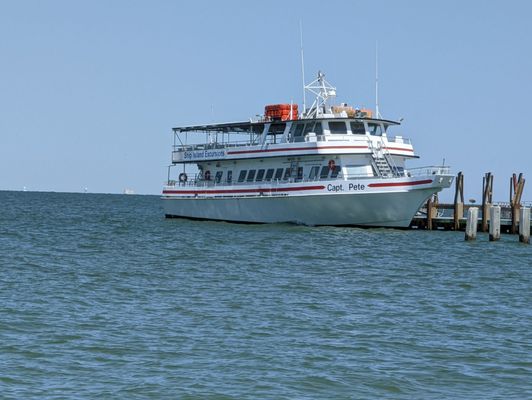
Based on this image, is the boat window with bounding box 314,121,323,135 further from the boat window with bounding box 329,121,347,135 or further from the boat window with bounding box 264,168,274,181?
the boat window with bounding box 264,168,274,181

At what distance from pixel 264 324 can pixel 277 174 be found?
30639mm

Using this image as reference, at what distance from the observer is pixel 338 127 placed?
46219mm

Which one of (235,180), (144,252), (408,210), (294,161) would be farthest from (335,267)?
(235,180)

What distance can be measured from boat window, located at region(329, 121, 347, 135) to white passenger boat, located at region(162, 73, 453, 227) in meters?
0.05

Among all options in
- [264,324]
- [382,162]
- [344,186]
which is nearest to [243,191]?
[344,186]

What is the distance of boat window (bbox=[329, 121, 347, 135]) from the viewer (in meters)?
46.2

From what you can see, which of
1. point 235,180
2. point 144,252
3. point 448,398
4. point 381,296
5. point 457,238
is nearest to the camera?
point 448,398

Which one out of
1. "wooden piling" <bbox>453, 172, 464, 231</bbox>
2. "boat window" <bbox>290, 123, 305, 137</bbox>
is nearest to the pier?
"wooden piling" <bbox>453, 172, 464, 231</bbox>

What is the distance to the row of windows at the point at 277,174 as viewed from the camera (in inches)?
1813

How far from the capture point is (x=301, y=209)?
46.3 metres

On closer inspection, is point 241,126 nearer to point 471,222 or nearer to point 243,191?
point 243,191

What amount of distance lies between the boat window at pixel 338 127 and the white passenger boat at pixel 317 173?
0.05 metres

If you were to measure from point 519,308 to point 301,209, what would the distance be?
2544 centimetres

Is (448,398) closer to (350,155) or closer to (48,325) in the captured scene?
(48,325)
